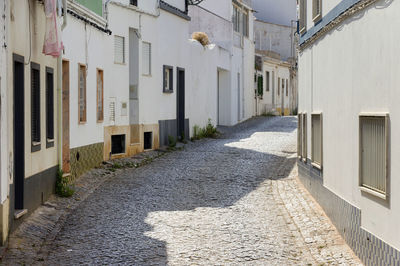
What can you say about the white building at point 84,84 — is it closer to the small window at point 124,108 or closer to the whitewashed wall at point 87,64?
the whitewashed wall at point 87,64

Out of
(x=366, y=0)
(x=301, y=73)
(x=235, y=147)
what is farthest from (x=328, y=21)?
(x=235, y=147)

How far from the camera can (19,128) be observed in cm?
1061

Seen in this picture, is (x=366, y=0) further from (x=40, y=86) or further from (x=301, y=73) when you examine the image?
(x=301, y=73)

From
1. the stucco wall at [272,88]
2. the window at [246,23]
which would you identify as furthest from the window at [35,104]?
the stucco wall at [272,88]

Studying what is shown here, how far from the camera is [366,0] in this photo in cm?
858

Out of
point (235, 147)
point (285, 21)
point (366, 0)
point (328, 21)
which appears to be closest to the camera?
point (366, 0)

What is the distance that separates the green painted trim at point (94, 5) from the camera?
16.7 meters

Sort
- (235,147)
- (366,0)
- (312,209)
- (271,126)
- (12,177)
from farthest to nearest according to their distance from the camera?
(271,126) → (235,147) → (312,209) → (12,177) → (366,0)

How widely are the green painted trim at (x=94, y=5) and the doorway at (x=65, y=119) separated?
1766mm

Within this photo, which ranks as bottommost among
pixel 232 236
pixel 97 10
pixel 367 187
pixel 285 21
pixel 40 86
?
pixel 232 236

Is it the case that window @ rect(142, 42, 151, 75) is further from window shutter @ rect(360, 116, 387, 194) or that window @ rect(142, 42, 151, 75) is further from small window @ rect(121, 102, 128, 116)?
window shutter @ rect(360, 116, 387, 194)

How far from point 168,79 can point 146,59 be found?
6.85 ft

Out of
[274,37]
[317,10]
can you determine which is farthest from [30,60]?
[274,37]

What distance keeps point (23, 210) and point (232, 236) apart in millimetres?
2902
